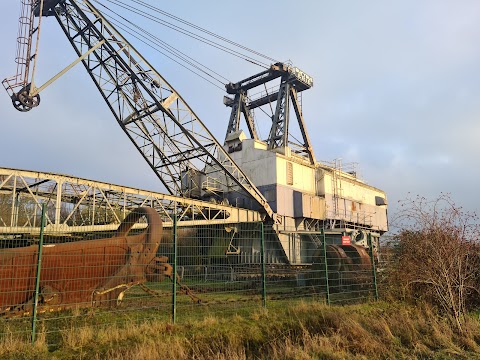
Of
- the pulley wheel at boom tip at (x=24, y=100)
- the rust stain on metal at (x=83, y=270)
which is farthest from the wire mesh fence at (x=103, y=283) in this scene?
the pulley wheel at boom tip at (x=24, y=100)

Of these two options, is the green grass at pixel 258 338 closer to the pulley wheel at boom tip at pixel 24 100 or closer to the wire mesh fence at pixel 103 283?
the wire mesh fence at pixel 103 283

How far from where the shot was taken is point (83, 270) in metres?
8.40

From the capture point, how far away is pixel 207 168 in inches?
1121

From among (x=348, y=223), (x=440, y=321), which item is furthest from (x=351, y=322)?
(x=348, y=223)

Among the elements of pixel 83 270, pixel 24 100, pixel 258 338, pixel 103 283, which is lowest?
pixel 258 338

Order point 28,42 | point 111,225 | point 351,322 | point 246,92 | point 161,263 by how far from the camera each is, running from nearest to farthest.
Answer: point 351,322, point 161,263, point 111,225, point 28,42, point 246,92

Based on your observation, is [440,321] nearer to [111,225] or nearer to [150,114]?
[111,225]

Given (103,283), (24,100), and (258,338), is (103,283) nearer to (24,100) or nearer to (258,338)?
(258,338)

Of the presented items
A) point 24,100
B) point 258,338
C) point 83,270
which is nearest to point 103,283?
point 83,270

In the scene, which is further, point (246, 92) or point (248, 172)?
point (246, 92)

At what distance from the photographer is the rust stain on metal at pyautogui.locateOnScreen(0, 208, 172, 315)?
7.54 metres

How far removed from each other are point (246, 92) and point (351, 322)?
103ft

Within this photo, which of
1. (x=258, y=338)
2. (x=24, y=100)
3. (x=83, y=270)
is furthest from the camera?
(x=24, y=100)

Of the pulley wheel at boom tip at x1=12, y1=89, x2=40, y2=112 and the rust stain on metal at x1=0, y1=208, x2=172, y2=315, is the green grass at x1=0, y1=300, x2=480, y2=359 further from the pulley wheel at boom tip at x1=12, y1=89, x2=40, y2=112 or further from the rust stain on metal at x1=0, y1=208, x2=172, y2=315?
the pulley wheel at boom tip at x1=12, y1=89, x2=40, y2=112
